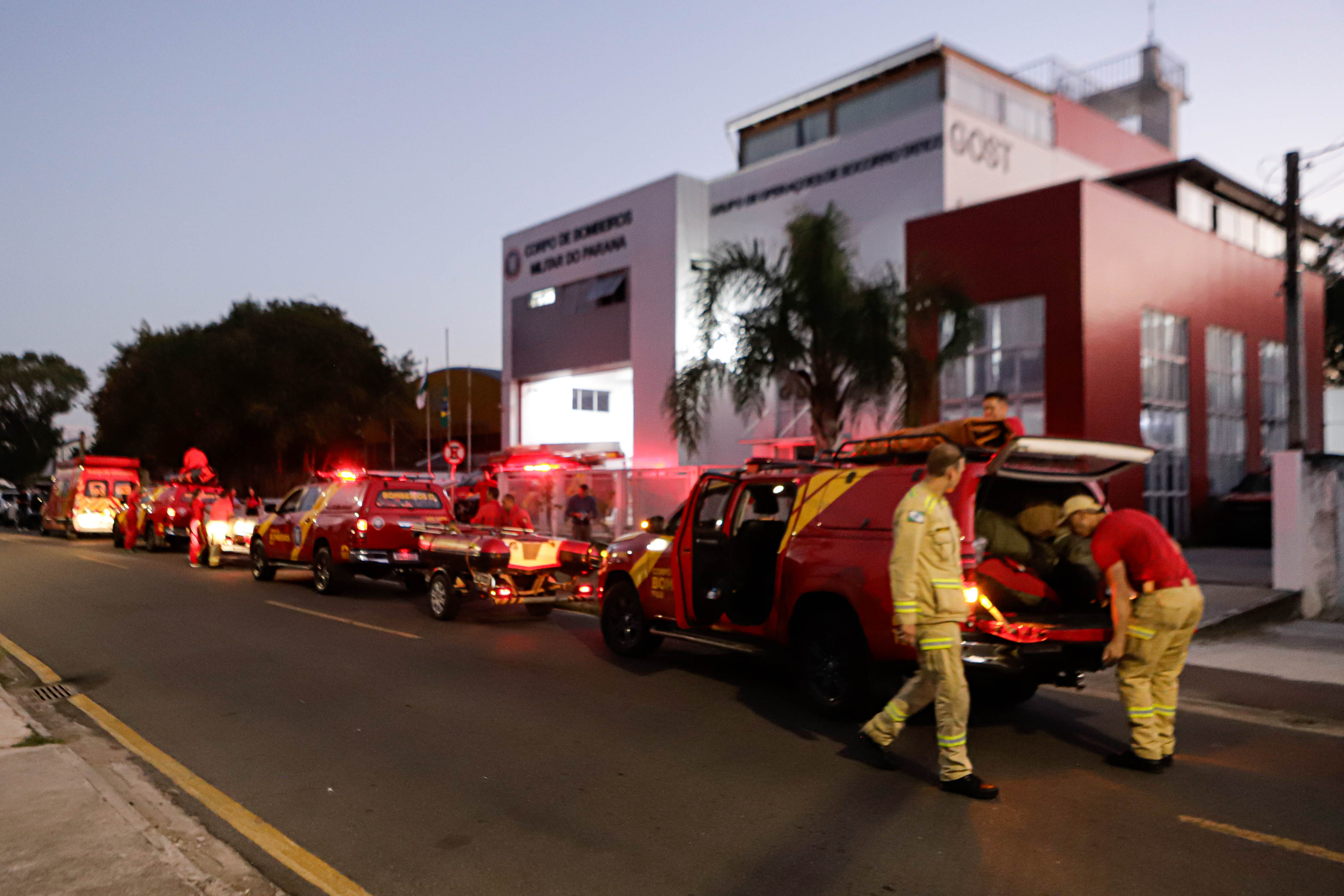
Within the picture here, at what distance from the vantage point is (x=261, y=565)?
17.1 meters

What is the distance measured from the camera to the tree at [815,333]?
17.1 meters

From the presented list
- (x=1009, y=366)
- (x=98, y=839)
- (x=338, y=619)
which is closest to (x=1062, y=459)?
(x=98, y=839)

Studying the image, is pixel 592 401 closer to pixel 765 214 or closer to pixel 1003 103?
pixel 765 214

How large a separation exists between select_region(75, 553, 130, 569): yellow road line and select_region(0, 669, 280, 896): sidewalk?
15.7 m

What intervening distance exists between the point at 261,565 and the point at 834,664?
42.6ft

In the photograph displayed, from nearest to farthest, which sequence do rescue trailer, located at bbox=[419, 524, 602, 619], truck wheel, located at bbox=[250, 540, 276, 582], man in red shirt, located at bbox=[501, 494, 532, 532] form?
rescue trailer, located at bbox=[419, 524, 602, 619] → man in red shirt, located at bbox=[501, 494, 532, 532] → truck wheel, located at bbox=[250, 540, 276, 582]

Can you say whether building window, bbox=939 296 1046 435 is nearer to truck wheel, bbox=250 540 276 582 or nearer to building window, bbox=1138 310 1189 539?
building window, bbox=1138 310 1189 539

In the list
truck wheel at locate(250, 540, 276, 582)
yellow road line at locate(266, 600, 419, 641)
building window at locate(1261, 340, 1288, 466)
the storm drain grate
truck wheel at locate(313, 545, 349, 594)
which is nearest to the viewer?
the storm drain grate

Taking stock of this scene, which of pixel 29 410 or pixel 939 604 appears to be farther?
pixel 29 410

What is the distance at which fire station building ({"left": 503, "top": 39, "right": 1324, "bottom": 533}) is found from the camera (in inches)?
823

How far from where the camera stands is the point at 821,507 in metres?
7.37

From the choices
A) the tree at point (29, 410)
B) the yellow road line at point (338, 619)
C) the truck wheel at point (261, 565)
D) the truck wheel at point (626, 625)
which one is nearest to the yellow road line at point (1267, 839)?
the truck wheel at point (626, 625)

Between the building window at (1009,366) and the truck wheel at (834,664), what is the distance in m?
14.2

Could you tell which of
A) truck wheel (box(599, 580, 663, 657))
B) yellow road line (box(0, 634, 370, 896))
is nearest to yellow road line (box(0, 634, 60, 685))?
yellow road line (box(0, 634, 370, 896))
